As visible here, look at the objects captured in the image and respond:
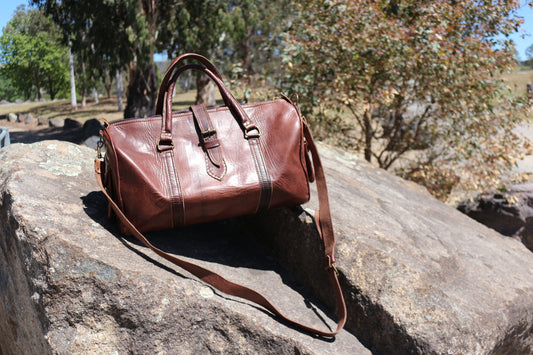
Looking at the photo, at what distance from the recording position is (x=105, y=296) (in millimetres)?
1784

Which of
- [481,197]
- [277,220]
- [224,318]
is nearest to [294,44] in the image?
[481,197]

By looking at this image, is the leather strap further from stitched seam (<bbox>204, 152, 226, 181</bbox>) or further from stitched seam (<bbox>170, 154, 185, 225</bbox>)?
stitched seam (<bbox>170, 154, 185, 225</bbox>)

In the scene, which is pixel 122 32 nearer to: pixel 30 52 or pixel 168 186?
pixel 168 186

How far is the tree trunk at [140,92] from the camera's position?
10.8m

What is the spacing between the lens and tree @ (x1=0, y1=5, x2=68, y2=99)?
2511 centimetres

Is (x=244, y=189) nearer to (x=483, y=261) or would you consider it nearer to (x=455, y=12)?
(x=483, y=261)

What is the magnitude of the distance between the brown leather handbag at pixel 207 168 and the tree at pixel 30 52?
84.6 feet

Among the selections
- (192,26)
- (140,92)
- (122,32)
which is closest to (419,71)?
(122,32)

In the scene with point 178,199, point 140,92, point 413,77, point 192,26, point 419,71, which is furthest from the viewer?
point 192,26

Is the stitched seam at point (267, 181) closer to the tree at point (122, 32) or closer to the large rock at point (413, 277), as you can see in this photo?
the large rock at point (413, 277)

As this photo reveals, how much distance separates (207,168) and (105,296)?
2.29ft

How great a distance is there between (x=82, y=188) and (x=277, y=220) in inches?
42.8

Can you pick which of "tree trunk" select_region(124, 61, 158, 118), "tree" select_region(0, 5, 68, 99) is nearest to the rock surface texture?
"tree trunk" select_region(124, 61, 158, 118)

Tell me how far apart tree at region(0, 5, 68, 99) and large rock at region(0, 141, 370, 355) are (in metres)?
25.7
